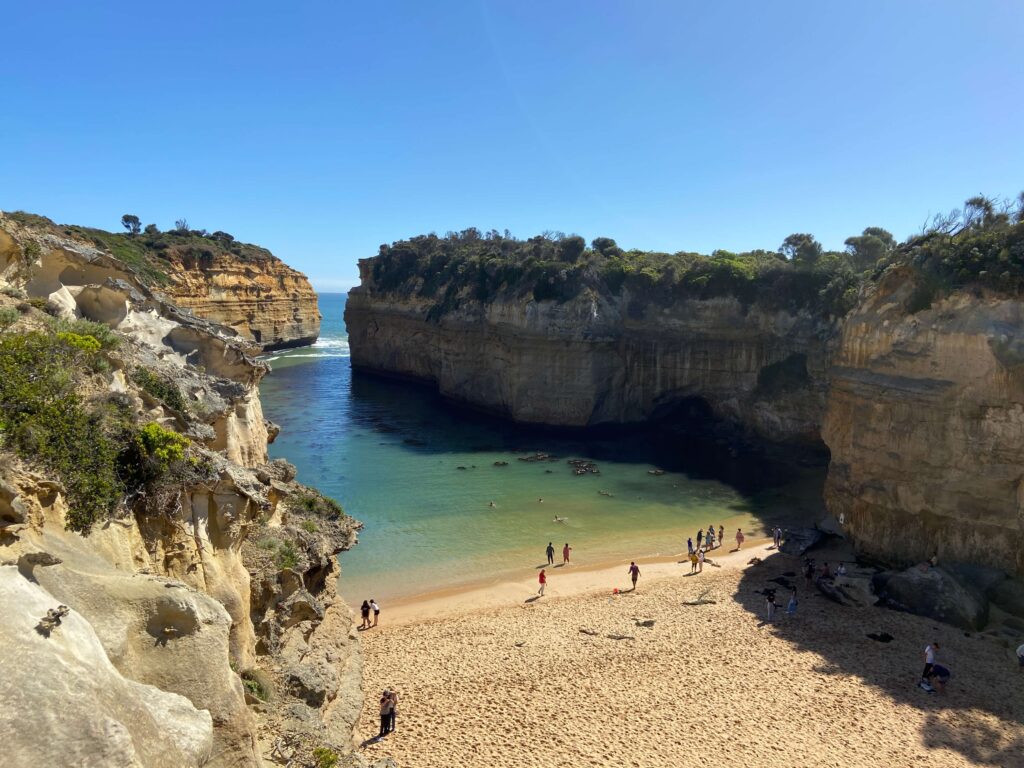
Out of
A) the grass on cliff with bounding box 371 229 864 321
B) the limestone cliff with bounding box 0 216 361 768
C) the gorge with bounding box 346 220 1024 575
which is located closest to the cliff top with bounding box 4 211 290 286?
the gorge with bounding box 346 220 1024 575

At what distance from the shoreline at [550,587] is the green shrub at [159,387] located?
9934mm

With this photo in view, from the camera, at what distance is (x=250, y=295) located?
75.0 m

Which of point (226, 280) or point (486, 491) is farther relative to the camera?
point (226, 280)

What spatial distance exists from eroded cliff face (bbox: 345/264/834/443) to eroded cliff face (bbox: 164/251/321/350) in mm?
25609

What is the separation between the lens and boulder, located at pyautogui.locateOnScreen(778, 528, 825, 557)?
2288cm

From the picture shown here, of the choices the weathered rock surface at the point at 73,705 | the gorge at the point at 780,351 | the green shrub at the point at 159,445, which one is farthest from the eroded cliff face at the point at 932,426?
the weathered rock surface at the point at 73,705

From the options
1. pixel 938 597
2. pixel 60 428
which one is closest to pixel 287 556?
pixel 60 428

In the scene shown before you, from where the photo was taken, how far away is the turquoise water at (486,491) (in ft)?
76.7

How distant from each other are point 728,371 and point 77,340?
38.4 meters

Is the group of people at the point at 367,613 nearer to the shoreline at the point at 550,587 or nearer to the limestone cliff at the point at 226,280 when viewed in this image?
the shoreline at the point at 550,587

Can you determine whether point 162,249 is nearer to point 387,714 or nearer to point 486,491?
point 486,491

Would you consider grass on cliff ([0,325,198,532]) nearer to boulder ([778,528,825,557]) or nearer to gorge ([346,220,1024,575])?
gorge ([346,220,1024,575])

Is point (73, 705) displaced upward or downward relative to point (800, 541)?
upward

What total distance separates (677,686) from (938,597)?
8.67 metres
